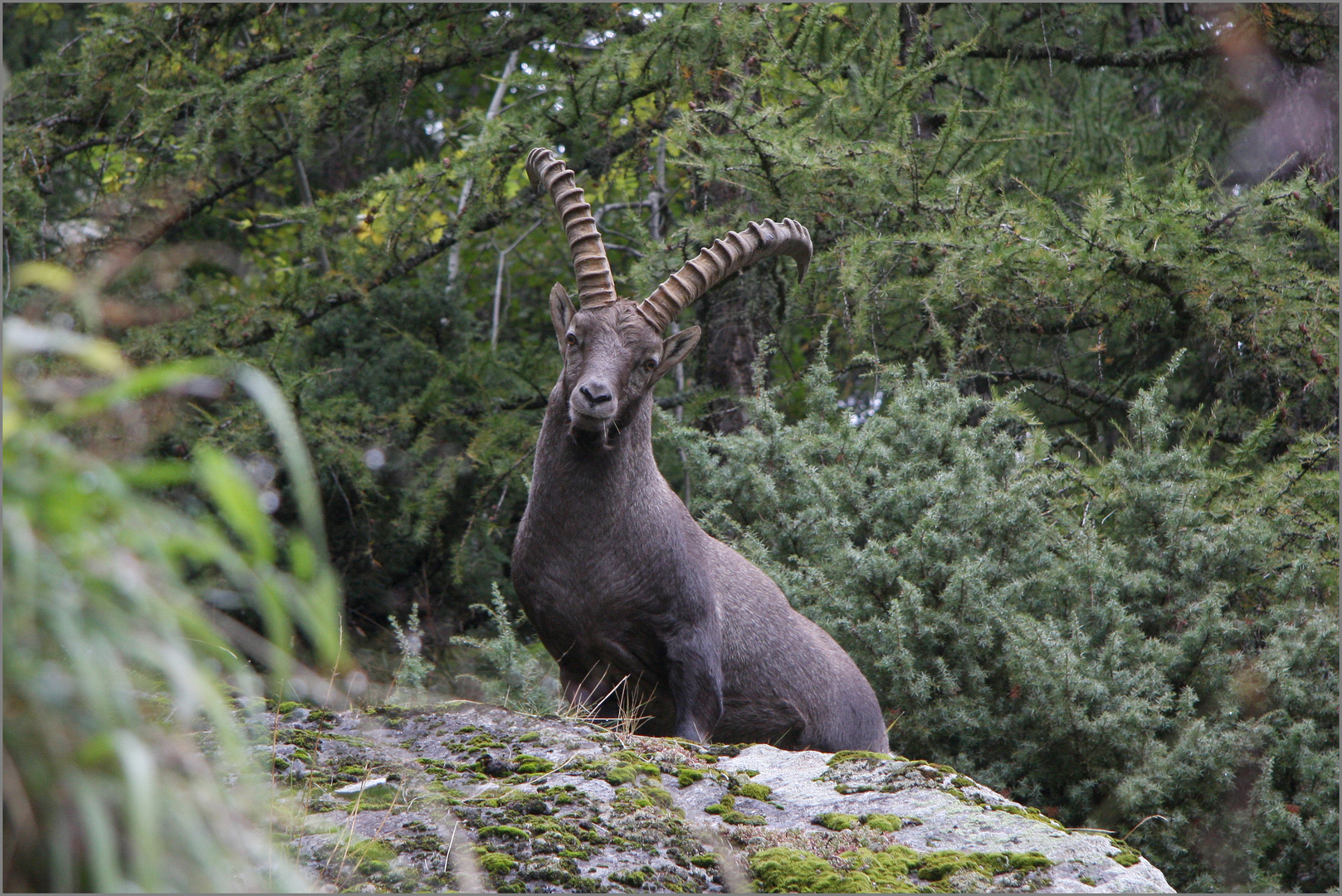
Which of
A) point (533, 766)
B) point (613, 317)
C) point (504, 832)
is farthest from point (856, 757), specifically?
point (613, 317)

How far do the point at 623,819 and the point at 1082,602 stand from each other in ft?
15.6

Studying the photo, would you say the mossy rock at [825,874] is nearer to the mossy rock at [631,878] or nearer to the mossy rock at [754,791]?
the mossy rock at [631,878]

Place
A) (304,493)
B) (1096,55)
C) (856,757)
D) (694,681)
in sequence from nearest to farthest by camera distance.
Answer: (304,493), (856,757), (694,681), (1096,55)

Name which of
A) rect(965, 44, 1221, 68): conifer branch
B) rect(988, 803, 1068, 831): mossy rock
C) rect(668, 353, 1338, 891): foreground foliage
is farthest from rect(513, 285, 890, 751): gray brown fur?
rect(965, 44, 1221, 68): conifer branch

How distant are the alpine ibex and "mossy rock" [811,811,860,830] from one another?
148cm

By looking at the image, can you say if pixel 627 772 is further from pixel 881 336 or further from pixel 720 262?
pixel 881 336

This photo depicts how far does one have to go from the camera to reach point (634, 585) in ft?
17.4

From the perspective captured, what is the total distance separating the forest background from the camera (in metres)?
6.78

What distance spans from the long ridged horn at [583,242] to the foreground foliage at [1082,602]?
258cm

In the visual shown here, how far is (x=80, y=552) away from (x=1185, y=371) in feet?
37.9

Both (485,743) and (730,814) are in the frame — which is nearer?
(730,814)

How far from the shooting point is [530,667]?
6.74 metres

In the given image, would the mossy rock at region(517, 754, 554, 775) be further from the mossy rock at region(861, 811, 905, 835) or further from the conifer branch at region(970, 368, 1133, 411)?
the conifer branch at region(970, 368, 1133, 411)

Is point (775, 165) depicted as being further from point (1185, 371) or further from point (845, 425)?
point (1185, 371)
